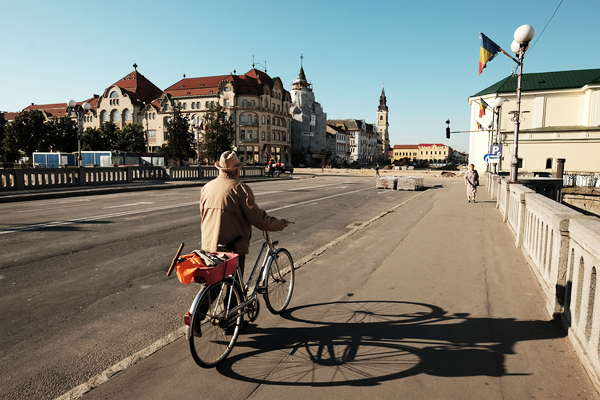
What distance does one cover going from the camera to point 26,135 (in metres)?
66.4

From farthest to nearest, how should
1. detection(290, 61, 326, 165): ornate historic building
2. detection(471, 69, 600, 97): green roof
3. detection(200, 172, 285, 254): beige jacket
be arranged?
detection(290, 61, 326, 165): ornate historic building < detection(471, 69, 600, 97): green roof < detection(200, 172, 285, 254): beige jacket

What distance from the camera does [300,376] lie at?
10.5 feet

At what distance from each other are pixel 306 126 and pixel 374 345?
10072 centimetres

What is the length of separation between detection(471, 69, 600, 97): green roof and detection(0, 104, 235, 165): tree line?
45.3m

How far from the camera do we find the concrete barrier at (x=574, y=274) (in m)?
3.07

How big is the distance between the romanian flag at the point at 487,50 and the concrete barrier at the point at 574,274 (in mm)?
13365

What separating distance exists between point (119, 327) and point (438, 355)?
322 centimetres

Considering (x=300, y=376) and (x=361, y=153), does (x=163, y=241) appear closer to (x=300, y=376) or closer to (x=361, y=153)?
(x=300, y=376)

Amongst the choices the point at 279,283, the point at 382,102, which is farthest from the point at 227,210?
the point at 382,102

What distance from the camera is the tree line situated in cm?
4697

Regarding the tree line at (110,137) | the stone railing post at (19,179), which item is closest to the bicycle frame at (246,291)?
the stone railing post at (19,179)

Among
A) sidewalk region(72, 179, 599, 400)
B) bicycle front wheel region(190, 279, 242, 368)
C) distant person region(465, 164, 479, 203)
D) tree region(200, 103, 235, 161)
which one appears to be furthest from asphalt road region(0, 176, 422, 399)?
tree region(200, 103, 235, 161)

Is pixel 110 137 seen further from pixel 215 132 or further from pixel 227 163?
pixel 227 163

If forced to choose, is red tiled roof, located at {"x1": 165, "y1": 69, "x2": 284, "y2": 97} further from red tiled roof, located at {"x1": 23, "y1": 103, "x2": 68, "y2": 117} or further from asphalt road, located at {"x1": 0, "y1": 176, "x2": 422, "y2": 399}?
asphalt road, located at {"x1": 0, "y1": 176, "x2": 422, "y2": 399}
